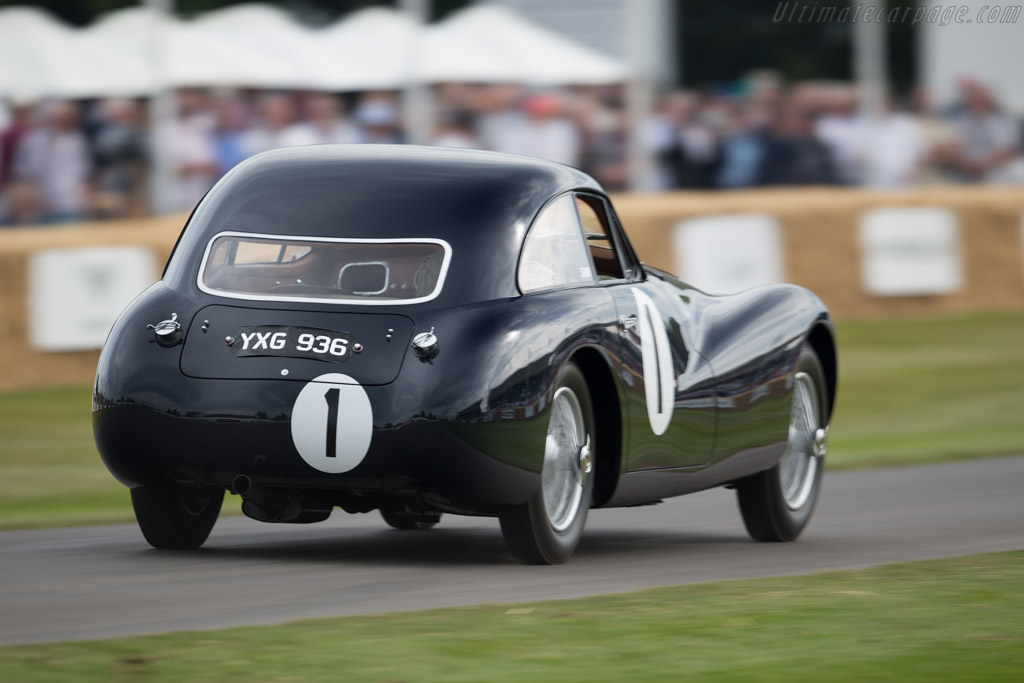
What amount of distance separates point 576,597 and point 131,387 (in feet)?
5.76

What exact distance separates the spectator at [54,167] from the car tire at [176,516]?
8220 mm

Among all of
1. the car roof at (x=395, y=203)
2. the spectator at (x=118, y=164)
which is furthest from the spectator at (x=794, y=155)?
the car roof at (x=395, y=203)

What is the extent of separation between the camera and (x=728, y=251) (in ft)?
60.6

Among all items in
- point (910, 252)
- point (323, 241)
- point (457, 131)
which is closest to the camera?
point (323, 241)

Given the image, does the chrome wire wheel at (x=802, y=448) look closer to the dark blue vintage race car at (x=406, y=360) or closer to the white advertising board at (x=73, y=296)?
the dark blue vintage race car at (x=406, y=360)

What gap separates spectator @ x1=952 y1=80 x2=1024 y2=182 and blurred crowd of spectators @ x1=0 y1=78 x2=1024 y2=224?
0.02 meters

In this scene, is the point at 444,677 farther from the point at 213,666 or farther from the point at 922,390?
the point at 922,390

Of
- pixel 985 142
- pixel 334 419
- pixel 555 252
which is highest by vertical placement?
pixel 985 142

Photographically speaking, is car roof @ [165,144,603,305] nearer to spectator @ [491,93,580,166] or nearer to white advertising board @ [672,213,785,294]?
spectator @ [491,93,580,166]

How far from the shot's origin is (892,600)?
6559mm

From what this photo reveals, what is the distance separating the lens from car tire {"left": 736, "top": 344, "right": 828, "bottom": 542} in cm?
884

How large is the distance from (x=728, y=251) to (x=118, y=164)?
229 inches

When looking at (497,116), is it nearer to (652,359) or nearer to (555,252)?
(652,359)

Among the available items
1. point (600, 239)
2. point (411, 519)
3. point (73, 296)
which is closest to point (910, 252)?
point (73, 296)
